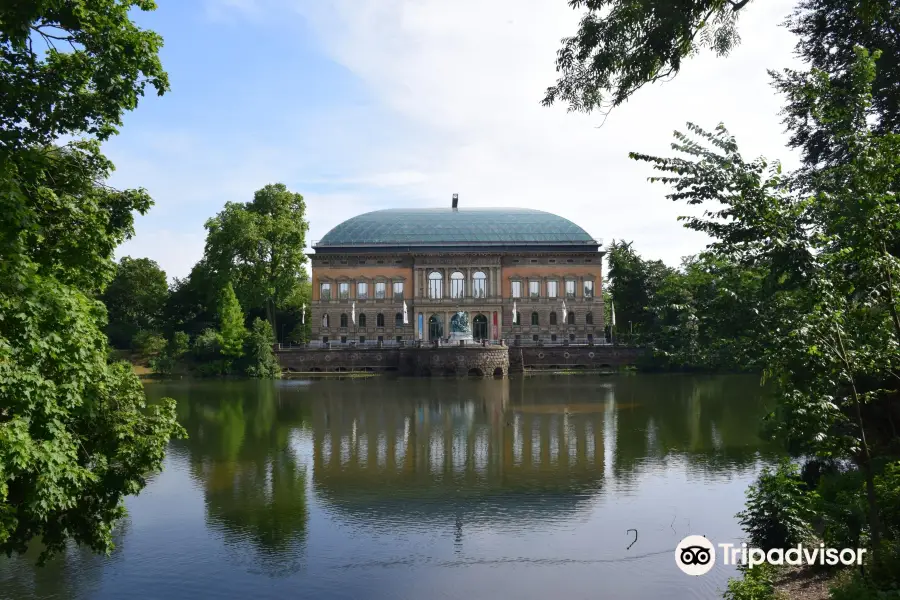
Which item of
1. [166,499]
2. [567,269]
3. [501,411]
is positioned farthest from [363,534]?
[567,269]

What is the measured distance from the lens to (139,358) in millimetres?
63438

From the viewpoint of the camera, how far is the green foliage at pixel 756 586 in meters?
9.98

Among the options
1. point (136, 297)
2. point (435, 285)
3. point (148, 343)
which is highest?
point (435, 285)

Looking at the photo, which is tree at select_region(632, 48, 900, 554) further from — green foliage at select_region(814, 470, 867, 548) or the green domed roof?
the green domed roof

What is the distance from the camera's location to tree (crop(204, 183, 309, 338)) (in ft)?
207

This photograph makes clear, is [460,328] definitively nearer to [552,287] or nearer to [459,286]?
[459,286]

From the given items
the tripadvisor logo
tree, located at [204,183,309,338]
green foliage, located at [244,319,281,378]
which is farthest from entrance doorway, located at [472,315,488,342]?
the tripadvisor logo

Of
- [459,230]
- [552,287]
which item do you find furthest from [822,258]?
[459,230]

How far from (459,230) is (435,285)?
18.9 ft

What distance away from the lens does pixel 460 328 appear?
216 ft

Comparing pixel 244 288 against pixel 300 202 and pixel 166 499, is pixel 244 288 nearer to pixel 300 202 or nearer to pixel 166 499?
pixel 300 202

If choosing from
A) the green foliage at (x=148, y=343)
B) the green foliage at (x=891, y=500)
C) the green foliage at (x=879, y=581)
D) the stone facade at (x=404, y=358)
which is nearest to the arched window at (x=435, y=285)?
the stone facade at (x=404, y=358)

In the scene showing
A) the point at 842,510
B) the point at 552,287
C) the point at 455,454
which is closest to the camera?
the point at 842,510

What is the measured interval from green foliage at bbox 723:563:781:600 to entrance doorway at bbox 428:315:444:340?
2360 inches
